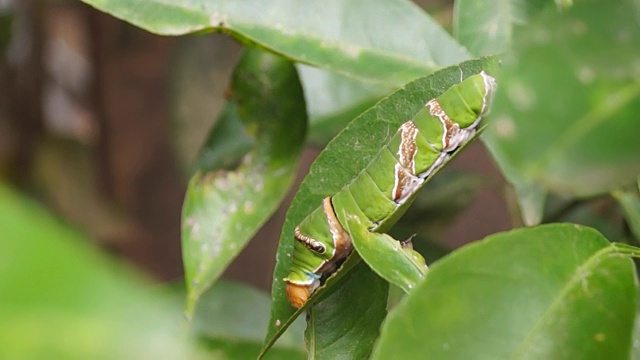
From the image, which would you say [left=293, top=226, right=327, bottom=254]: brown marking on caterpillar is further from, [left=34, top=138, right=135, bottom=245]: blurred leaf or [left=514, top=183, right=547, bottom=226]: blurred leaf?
[left=34, top=138, right=135, bottom=245]: blurred leaf

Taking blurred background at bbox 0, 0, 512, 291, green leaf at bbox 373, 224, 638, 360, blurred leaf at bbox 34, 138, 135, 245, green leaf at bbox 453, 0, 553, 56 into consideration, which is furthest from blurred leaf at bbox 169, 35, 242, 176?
green leaf at bbox 373, 224, 638, 360

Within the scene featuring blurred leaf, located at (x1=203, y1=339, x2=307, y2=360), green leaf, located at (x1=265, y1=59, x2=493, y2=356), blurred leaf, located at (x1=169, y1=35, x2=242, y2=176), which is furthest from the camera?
blurred leaf, located at (x1=169, y1=35, x2=242, y2=176)

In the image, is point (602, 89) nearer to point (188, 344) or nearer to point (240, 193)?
point (188, 344)

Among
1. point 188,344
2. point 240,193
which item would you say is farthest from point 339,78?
point 188,344

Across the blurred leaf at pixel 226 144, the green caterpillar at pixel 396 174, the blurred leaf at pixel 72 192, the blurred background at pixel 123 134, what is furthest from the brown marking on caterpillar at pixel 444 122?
the blurred leaf at pixel 72 192

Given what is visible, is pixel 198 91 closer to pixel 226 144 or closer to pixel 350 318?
pixel 226 144
